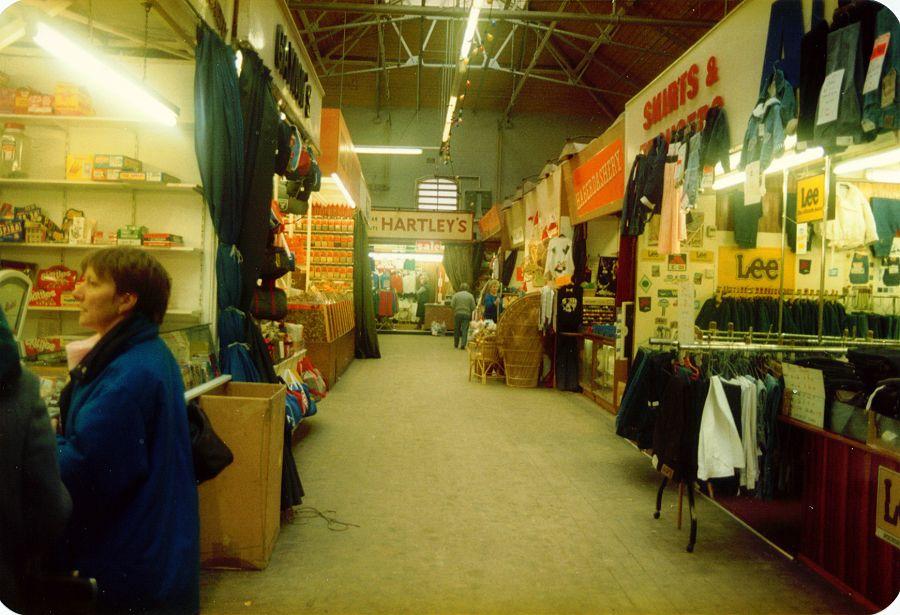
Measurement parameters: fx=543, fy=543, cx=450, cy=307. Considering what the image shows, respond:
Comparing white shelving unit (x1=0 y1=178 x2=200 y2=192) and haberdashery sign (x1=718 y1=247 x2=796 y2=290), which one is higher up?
white shelving unit (x1=0 y1=178 x2=200 y2=192)

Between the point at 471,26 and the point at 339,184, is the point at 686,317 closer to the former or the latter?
the point at 471,26

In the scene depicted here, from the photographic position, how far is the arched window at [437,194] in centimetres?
1705

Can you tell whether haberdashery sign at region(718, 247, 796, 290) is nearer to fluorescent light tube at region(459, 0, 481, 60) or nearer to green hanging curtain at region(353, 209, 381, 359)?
fluorescent light tube at region(459, 0, 481, 60)

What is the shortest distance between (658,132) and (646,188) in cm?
61

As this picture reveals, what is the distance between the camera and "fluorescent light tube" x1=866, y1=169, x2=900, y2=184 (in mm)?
4875

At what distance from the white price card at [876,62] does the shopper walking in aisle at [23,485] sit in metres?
3.52

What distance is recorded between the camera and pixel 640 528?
337 centimetres

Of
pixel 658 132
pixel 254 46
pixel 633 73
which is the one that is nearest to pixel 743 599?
pixel 658 132

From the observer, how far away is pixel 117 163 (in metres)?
3.58

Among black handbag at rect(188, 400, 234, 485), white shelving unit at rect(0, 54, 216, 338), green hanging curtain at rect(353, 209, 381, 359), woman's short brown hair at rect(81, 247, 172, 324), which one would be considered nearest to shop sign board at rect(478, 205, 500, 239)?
green hanging curtain at rect(353, 209, 381, 359)

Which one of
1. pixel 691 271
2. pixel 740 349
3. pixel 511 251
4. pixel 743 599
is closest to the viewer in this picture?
pixel 743 599

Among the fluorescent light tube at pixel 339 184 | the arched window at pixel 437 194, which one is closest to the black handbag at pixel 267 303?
the fluorescent light tube at pixel 339 184

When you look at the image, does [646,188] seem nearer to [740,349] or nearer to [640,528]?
[740,349]

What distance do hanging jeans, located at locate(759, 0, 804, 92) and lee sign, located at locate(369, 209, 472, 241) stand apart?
41.7 ft
